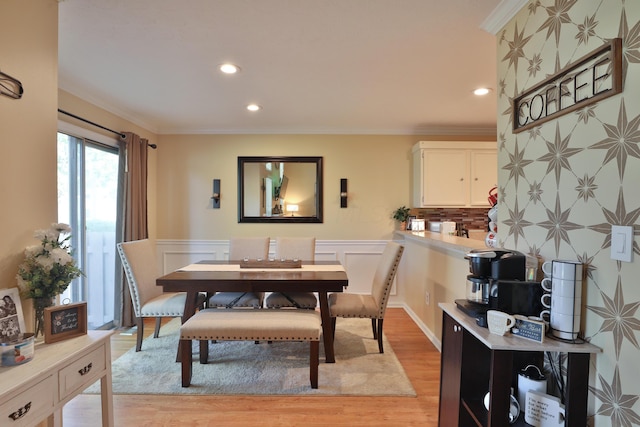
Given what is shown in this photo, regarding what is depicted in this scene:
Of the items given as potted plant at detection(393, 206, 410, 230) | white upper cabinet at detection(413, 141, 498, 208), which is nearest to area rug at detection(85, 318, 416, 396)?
potted plant at detection(393, 206, 410, 230)

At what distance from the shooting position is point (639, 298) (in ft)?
3.27

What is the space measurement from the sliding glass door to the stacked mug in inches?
136

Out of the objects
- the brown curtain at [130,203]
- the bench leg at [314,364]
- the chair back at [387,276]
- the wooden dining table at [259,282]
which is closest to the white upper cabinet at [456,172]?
the chair back at [387,276]

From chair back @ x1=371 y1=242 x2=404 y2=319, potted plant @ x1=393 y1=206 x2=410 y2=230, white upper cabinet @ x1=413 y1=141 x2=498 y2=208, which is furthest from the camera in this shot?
potted plant @ x1=393 y1=206 x2=410 y2=230

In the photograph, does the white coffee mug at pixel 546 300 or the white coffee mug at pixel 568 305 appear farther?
the white coffee mug at pixel 546 300

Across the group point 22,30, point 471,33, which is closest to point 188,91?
point 22,30

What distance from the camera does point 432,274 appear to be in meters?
3.12

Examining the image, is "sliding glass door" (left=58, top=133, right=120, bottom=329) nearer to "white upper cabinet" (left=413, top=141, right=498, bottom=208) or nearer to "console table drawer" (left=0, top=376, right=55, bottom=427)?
"console table drawer" (left=0, top=376, right=55, bottom=427)

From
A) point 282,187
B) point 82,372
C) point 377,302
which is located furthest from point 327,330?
point 282,187

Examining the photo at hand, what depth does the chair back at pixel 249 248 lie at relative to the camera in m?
3.54

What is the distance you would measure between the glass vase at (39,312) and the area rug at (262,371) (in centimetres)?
110

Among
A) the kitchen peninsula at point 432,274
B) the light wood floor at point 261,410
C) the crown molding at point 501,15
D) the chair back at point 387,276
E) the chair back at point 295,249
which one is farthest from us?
the chair back at point 295,249

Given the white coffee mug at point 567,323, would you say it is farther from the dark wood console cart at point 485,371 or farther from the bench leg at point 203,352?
the bench leg at point 203,352

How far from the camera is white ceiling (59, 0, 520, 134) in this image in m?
1.71
